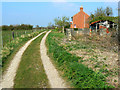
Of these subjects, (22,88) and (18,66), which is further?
(18,66)

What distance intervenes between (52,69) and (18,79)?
1.89m

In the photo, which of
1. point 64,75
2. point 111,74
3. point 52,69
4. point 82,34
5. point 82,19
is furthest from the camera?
point 82,19

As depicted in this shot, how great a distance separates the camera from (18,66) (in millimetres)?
7773

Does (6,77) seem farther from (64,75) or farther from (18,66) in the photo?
(64,75)

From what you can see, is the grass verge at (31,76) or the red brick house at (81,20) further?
the red brick house at (81,20)

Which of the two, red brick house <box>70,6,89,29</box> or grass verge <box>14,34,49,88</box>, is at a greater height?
red brick house <box>70,6,89,29</box>

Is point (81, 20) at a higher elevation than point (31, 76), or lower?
higher

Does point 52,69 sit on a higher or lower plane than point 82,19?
lower

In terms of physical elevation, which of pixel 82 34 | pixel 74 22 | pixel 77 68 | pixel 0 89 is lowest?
pixel 0 89

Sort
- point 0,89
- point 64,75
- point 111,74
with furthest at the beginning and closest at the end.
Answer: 1. point 64,75
2. point 111,74
3. point 0,89

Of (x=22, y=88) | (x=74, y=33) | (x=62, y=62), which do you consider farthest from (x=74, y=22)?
(x=22, y=88)

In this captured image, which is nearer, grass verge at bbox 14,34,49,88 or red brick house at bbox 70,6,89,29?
grass verge at bbox 14,34,49,88

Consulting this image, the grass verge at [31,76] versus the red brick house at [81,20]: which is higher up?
the red brick house at [81,20]

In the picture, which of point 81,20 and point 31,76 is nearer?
point 31,76
